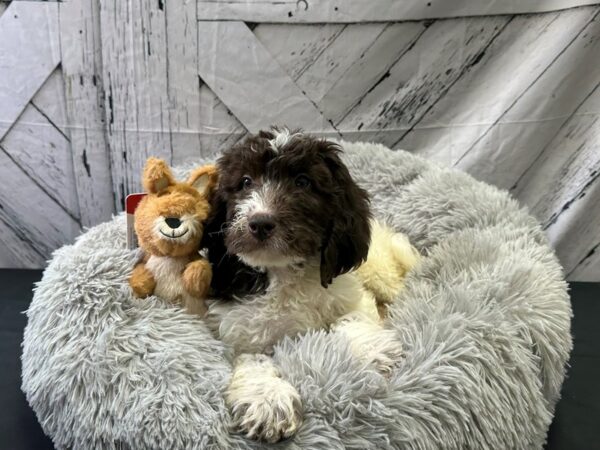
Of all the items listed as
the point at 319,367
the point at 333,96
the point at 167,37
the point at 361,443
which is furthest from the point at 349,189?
the point at 167,37

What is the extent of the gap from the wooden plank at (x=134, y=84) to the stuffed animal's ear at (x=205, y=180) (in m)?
0.87

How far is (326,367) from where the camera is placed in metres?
1.24

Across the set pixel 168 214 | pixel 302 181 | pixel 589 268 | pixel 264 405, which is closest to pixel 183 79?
pixel 168 214

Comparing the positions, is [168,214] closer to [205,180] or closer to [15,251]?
[205,180]

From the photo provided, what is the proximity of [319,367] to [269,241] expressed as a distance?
11.1 inches

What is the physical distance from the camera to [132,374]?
50.1 inches

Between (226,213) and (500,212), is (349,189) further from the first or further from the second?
(500,212)

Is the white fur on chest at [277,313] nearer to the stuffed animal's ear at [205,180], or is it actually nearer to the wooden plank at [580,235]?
the stuffed animal's ear at [205,180]

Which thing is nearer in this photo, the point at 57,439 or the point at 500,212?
the point at 57,439

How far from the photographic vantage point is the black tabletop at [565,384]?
1602mm

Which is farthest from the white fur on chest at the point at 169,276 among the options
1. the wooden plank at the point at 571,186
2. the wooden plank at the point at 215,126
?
the wooden plank at the point at 571,186

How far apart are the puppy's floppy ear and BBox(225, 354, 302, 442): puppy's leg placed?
27 cm

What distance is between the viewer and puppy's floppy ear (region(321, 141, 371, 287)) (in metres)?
1.35

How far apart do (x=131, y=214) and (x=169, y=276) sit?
0.22 meters
